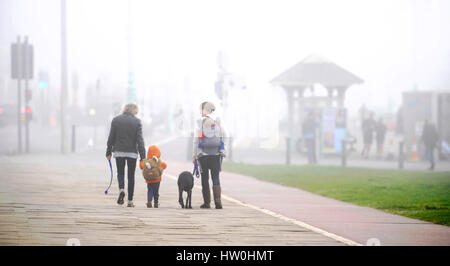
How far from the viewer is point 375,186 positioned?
2002cm

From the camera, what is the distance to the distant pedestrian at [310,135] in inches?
1266

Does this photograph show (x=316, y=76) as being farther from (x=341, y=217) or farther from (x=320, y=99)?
(x=341, y=217)

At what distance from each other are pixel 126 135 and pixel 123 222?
2491mm

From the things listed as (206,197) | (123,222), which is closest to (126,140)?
(206,197)

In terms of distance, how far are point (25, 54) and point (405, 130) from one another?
49.8ft

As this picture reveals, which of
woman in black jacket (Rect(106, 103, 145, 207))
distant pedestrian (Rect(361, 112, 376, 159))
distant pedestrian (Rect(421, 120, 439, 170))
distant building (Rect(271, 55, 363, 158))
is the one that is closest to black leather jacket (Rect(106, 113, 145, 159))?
woman in black jacket (Rect(106, 103, 145, 207))

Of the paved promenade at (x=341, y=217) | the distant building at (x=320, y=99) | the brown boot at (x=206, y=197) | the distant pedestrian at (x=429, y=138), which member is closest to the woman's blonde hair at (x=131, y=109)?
the brown boot at (x=206, y=197)

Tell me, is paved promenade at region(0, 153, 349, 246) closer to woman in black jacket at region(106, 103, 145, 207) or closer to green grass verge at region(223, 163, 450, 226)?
woman in black jacket at region(106, 103, 145, 207)

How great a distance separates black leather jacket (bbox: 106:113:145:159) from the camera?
1323cm

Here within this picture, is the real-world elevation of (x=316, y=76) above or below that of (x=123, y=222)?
above

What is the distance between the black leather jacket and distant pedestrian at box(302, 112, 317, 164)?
19.3m

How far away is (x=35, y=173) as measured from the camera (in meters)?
20.4

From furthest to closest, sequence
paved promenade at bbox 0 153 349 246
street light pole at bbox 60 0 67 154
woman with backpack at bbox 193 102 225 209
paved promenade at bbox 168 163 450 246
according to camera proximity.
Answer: street light pole at bbox 60 0 67 154 → woman with backpack at bbox 193 102 225 209 → paved promenade at bbox 168 163 450 246 → paved promenade at bbox 0 153 349 246

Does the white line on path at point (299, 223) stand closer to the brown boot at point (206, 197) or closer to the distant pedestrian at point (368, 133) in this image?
the brown boot at point (206, 197)
